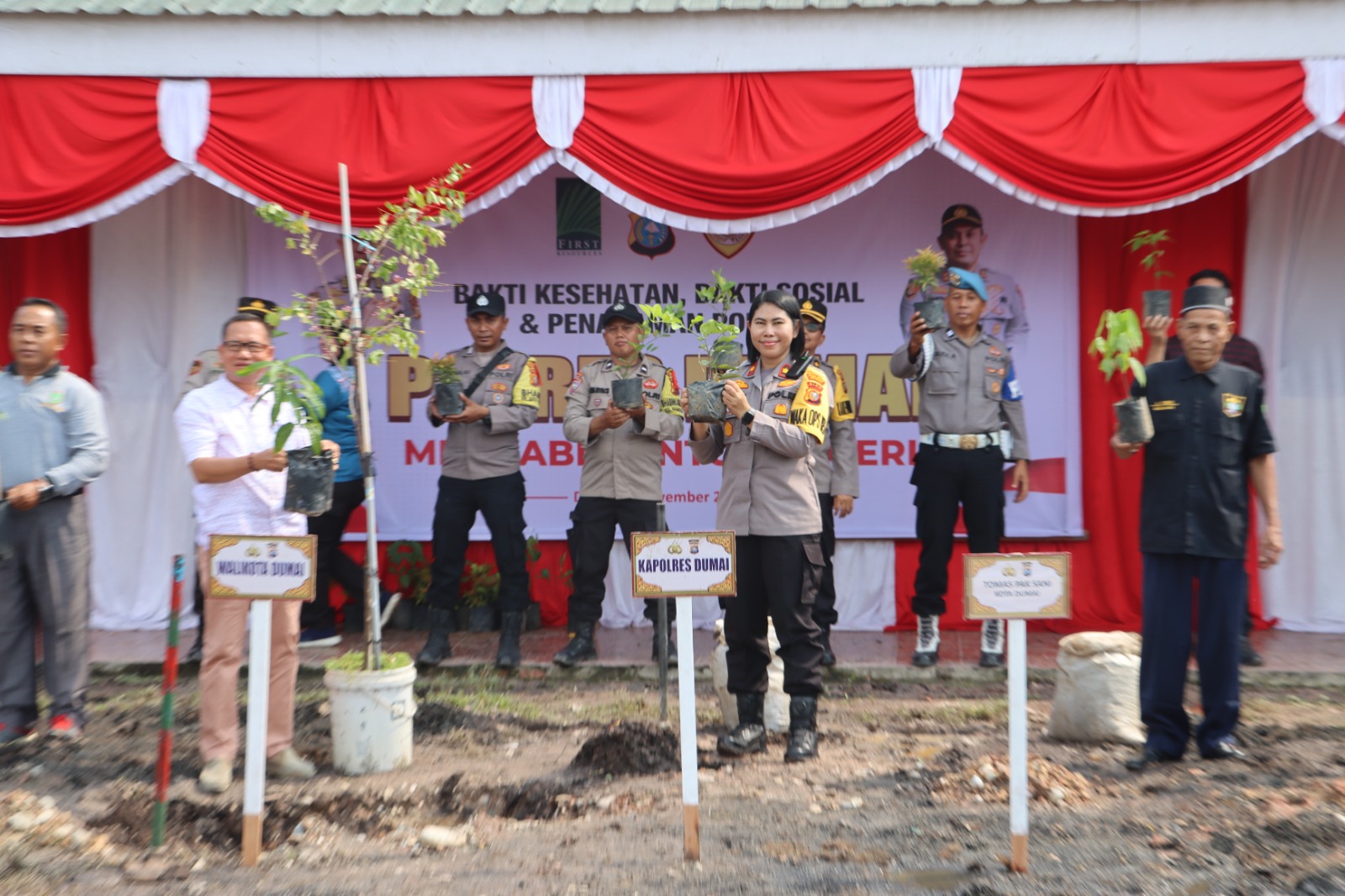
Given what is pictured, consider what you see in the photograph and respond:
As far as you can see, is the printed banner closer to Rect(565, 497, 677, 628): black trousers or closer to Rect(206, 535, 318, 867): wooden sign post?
Rect(565, 497, 677, 628): black trousers

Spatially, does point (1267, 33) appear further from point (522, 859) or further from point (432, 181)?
point (522, 859)

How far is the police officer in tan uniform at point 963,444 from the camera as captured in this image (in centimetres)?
626

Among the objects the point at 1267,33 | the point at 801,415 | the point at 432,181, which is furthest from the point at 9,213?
the point at 1267,33

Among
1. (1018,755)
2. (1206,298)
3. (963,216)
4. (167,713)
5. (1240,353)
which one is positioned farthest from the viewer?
(963,216)

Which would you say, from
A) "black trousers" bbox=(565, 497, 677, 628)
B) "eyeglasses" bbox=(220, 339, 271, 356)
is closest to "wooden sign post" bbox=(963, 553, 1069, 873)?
"eyeglasses" bbox=(220, 339, 271, 356)

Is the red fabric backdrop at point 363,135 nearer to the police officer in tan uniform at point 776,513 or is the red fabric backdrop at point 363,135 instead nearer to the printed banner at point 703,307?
the printed banner at point 703,307

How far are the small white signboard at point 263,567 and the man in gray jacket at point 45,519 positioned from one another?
1.64 meters

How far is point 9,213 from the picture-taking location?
249 inches

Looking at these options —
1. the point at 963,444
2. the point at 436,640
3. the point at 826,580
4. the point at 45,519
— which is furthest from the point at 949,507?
the point at 45,519

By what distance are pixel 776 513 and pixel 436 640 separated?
2619 millimetres

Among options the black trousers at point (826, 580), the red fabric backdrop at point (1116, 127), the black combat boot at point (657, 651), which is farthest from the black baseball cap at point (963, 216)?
the black combat boot at point (657, 651)

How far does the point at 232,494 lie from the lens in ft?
14.8

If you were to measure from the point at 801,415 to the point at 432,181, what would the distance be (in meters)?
2.61

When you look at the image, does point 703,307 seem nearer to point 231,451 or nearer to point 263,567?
point 231,451
